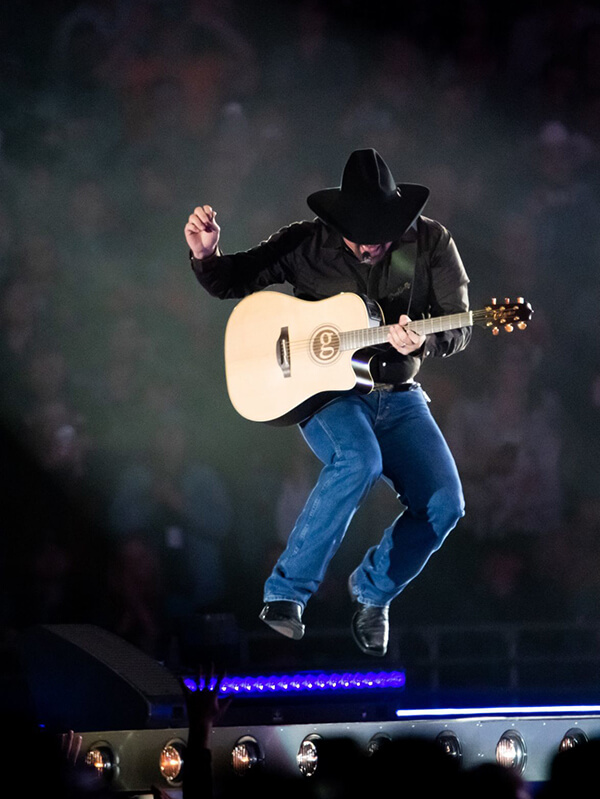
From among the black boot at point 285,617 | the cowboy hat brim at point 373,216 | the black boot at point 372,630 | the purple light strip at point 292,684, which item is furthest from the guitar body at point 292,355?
the purple light strip at point 292,684

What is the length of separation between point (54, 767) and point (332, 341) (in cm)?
270

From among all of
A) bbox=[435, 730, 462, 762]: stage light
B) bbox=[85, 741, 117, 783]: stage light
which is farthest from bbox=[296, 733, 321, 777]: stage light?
bbox=[85, 741, 117, 783]: stage light

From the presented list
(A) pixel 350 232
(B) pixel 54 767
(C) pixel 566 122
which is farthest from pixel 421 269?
(C) pixel 566 122

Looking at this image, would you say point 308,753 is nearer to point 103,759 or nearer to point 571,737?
point 103,759

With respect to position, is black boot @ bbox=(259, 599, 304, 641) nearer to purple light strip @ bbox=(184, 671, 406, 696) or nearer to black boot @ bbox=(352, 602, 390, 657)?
purple light strip @ bbox=(184, 671, 406, 696)

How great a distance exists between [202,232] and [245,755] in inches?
85.9

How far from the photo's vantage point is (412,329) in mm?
4395

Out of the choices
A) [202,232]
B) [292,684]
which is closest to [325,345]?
[202,232]

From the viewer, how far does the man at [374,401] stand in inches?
177

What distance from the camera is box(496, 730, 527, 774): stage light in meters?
3.95

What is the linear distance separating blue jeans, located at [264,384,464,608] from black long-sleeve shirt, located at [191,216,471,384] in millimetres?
205

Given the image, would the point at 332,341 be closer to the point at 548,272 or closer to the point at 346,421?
the point at 346,421

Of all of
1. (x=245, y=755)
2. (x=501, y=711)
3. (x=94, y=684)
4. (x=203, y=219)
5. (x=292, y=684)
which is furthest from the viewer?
(x=203, y=219)

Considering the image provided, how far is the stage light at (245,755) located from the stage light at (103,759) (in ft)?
1.35
